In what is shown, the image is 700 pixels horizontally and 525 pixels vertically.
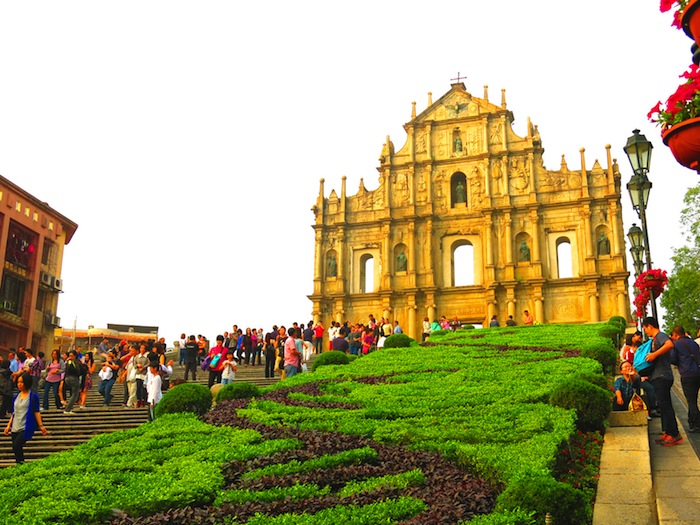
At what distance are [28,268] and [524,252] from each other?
90.7ft

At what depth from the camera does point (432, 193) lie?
1688 inches

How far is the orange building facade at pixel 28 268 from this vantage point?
37.3 metres

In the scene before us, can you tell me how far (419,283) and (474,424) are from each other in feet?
98.7

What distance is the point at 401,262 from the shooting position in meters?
42.0

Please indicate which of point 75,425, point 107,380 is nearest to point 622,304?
point 107,380

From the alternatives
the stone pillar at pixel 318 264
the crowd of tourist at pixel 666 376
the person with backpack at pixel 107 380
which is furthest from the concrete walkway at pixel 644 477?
the stone pillar at pixel 318 264

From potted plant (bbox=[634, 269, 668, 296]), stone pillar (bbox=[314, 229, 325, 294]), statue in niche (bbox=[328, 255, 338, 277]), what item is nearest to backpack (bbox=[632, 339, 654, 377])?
potted plant (bbox=[634, 269, 668, 296])

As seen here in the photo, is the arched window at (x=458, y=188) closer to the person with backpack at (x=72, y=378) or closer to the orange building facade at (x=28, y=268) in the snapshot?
the orange building facade at (x=28, y=268)

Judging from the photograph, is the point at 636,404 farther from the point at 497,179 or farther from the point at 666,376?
the point at 497,179

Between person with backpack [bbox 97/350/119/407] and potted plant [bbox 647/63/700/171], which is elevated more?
potted plant [bbox 647/63/700/171]

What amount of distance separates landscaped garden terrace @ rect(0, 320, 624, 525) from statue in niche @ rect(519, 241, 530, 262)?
24442 millimetres

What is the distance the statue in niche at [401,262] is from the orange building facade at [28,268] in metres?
20.3

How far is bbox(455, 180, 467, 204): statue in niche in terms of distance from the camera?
1681 inches

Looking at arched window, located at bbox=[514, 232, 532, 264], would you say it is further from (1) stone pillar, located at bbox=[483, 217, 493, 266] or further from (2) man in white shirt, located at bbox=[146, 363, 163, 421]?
(2) man in white shirt, located at bbox=[146, 363, 163, 421]
